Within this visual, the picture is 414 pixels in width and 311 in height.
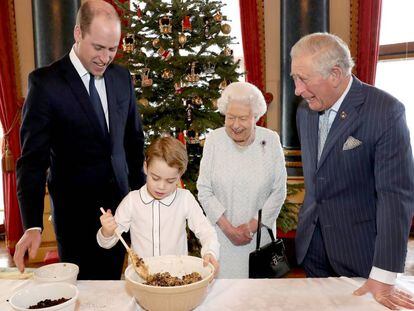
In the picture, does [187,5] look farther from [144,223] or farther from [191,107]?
[144,223]

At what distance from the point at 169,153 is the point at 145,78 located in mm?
2102

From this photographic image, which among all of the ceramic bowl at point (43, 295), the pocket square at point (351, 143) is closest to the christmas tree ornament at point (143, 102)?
the pocket square at point (351, 143)

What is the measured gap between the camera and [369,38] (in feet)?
16.5

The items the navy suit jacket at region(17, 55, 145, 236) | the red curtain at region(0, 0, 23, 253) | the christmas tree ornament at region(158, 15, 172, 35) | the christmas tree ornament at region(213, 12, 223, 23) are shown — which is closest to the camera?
the navy suit jacket at region(17, 55, 145, 236)

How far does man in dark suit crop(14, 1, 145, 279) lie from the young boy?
0.27 m

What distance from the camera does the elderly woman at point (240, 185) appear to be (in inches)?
89.9

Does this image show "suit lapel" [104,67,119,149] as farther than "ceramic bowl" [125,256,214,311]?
Yes

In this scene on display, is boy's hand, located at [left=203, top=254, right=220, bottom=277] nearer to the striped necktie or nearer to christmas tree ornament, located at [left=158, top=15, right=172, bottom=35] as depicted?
the striped necktie

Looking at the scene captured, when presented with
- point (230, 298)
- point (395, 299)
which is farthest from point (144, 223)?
point (395, 299)

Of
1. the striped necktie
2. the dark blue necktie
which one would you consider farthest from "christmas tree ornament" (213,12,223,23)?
the striped necktie

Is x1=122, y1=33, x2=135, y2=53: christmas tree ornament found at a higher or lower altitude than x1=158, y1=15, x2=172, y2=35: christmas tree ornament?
lower

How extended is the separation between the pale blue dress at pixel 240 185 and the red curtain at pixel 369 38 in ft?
10.4

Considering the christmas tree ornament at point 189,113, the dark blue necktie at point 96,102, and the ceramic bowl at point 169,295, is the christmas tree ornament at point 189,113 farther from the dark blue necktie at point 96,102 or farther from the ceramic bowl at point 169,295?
the ceramic bowl at point 169,295

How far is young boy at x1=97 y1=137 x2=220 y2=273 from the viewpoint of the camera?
5.57 feet
